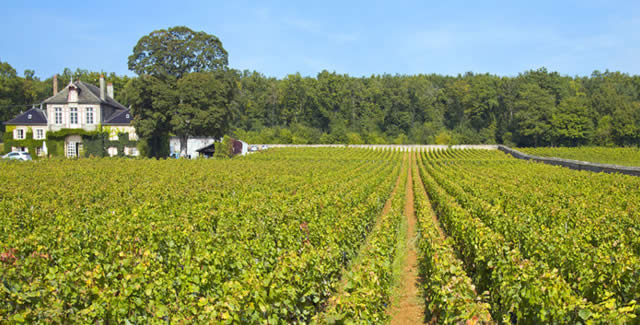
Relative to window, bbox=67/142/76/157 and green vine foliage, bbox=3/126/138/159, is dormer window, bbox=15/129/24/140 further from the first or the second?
window, bbox=67/142/76/157

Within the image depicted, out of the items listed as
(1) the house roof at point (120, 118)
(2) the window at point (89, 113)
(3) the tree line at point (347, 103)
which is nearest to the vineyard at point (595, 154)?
(3) the tree line at point (347, 103)

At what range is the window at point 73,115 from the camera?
194ft

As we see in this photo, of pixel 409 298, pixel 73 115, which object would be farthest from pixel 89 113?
pixel 409 298

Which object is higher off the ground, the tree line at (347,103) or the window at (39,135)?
the tree line at (347,103)

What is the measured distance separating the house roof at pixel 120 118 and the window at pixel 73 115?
3434 mm

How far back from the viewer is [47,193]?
58.1ft

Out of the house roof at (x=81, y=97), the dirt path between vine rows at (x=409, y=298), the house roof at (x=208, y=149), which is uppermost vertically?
the house roof at (x=81, y=97)

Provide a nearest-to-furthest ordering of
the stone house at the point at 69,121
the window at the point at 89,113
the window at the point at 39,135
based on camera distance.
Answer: the stone house at the point at 69,121 → the window at the point at 39,135 → the window at the point at 89,113

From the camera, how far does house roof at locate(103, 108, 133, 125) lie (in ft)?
203

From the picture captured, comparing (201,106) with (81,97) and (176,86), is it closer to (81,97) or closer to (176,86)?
(176,86)

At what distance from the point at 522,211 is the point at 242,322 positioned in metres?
11.0

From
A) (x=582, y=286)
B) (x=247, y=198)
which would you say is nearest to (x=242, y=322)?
(x=582, y=286)

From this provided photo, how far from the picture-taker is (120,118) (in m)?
62.2

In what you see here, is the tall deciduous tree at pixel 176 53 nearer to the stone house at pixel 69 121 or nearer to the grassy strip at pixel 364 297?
the stone house at pixel 69 121
